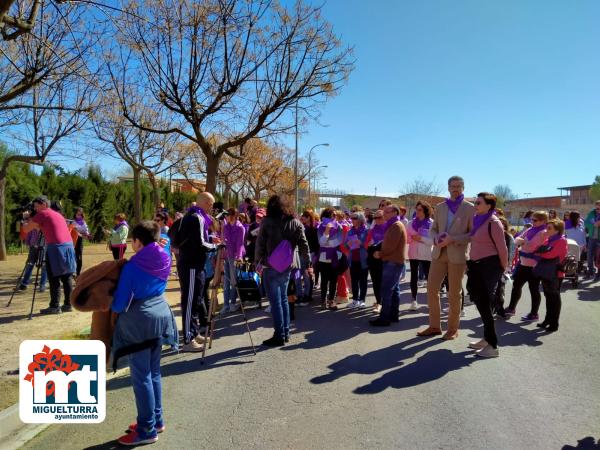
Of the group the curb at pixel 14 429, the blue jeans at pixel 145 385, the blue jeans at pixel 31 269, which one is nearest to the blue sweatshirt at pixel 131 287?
the blue jeans at pixel 145 385

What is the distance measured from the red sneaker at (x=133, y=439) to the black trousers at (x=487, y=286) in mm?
4077

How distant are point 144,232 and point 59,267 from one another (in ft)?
16.8

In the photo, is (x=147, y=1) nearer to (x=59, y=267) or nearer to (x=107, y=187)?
(x=59, y=267)

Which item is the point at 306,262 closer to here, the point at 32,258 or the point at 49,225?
the point at 49,225

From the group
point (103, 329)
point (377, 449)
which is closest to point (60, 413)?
point (103, 329)

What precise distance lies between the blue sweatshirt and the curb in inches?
57.8

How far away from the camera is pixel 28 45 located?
844 centimetres

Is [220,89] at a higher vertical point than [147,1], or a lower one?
lower

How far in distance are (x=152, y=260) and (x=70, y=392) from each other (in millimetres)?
1571

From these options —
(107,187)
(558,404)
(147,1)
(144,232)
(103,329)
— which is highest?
(147,1)

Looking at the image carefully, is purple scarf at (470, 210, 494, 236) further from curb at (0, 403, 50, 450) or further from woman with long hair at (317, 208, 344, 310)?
curb at (0, 403, 50, 450)

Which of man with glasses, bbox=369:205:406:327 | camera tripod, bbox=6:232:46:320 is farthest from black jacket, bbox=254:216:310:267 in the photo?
camera tripod, bbox=6:232:46:320

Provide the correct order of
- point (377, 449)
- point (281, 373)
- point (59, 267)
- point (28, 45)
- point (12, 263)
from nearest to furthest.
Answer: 1. point (377, 449)
2. point (281, 373)
3. point (59, 267)
4. point (28, 45)
5. point (12, 263)

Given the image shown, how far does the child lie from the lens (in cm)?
326
